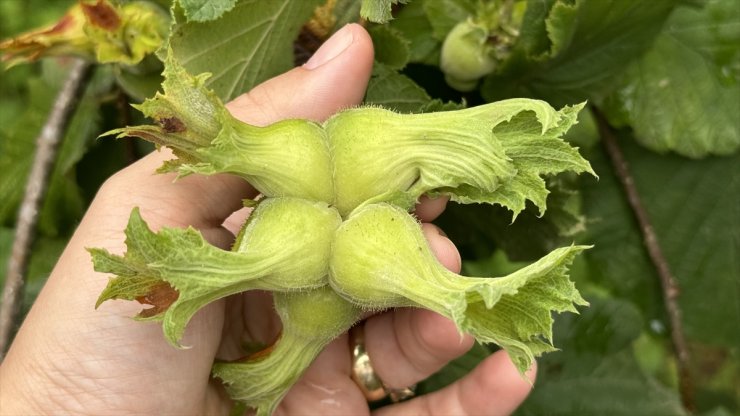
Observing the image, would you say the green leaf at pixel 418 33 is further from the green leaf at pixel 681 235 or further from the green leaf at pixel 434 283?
the green leaf at pixel 434 283

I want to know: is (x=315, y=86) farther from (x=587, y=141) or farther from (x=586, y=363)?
(x=586, y=363)

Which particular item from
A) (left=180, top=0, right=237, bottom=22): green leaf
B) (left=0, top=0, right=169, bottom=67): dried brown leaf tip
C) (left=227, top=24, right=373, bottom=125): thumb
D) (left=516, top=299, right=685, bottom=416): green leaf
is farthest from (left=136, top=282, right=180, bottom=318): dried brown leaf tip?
(left=516, top=299, right=685, bottom=416): green leaf

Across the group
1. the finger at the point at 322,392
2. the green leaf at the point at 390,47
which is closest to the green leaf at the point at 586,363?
the finger at the point at 322,392

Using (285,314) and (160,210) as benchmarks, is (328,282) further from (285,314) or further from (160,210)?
(160,210)

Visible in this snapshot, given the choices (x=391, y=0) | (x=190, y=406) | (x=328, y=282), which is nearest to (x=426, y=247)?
(x=328, y=282)

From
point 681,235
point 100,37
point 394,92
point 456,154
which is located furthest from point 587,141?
point 100,37

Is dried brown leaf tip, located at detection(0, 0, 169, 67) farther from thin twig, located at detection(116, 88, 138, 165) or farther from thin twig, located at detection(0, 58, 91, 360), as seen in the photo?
thin twig, located at detection(116, 88, 138, 165)

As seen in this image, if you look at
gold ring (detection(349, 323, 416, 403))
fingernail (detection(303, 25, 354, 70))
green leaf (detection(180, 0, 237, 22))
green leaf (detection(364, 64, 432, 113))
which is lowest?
gold ring (detection(349, 323, 416, 403))
